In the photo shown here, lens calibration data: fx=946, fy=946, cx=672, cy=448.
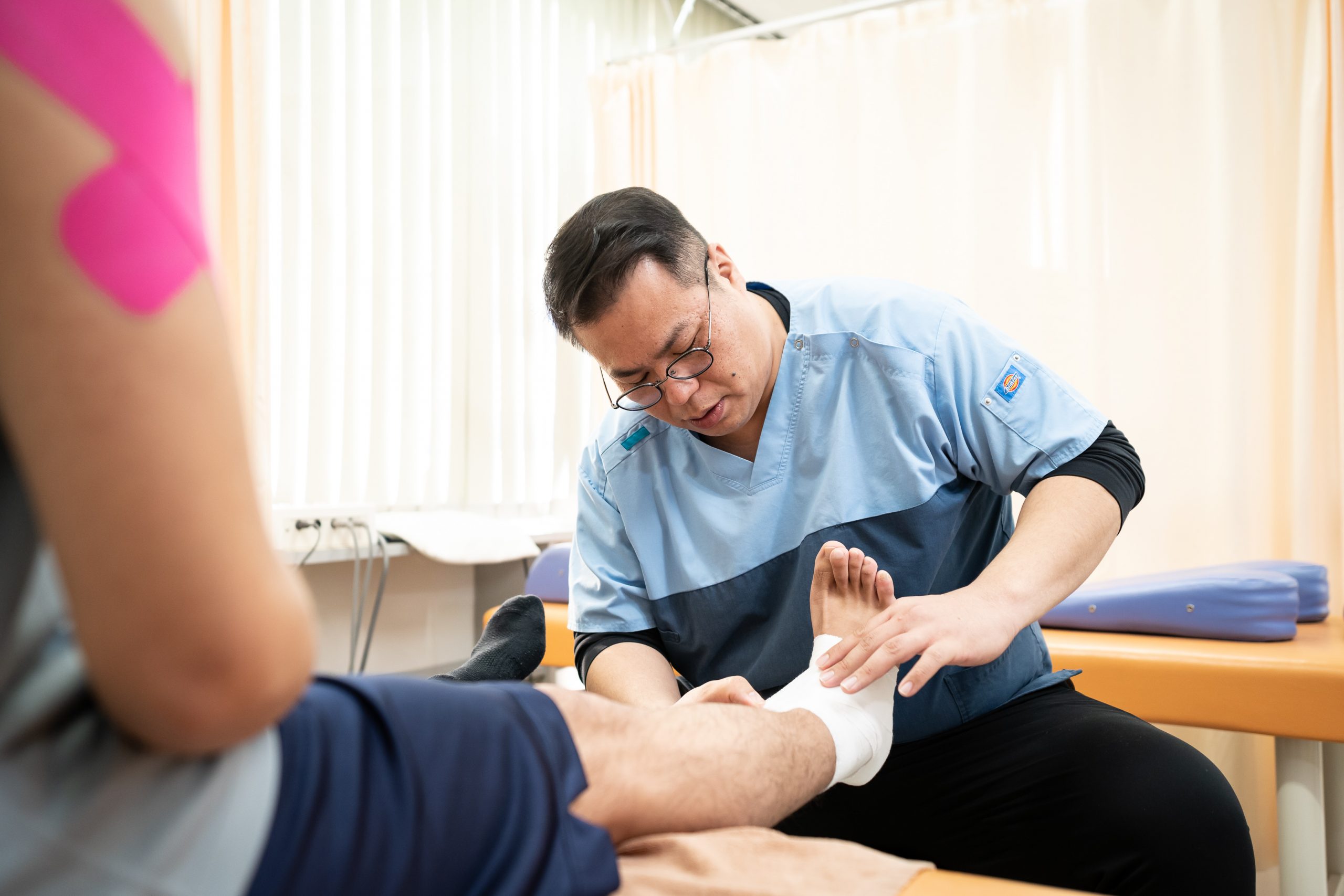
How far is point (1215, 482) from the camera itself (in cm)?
265

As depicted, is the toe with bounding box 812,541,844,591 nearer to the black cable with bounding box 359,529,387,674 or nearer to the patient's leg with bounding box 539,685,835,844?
the patient's leg with bounding box 539,685,835,844

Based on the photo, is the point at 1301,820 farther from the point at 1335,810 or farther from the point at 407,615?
the point at 407,615

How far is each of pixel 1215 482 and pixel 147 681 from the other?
2847 millimetres

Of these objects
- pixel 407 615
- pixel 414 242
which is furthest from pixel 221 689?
pixel 414 242

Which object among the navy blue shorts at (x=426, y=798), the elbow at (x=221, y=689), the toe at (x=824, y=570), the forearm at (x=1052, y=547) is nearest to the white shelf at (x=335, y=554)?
the toe at (x=824, y=570)

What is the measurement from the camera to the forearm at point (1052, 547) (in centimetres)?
109

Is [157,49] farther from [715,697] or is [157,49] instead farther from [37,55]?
[715,697]

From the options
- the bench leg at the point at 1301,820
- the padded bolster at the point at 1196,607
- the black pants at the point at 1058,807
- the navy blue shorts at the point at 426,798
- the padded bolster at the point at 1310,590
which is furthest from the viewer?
the padded bolster at the point at 1310,590

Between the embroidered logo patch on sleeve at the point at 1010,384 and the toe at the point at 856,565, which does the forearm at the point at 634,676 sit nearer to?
the toe at the point at 856,565

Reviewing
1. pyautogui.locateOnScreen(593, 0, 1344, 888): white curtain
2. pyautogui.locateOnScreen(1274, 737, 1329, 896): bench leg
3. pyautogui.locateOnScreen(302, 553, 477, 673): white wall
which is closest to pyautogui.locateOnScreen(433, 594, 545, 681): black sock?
pyautogui.locateOnScreen(1274, 737, 1329, 896): bench leg

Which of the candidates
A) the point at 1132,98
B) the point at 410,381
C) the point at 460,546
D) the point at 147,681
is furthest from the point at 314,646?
the point at 1132,98

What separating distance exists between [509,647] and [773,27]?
2.64m

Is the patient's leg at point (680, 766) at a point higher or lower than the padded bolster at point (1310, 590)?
higher

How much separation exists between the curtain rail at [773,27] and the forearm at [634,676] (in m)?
2.45
